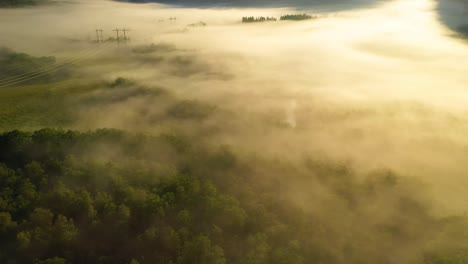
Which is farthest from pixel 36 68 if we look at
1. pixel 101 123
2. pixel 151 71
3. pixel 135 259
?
pixel 135 259

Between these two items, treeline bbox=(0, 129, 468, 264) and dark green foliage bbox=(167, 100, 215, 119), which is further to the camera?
dark green foliage bbox=(167, 100, 215, 119)

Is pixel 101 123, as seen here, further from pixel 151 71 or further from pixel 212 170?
pixel 151 71

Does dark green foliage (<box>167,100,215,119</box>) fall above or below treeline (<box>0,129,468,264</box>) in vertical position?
above

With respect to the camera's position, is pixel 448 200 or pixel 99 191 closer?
pixel 99 191

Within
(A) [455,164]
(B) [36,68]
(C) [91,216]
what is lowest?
(A) [455,164]

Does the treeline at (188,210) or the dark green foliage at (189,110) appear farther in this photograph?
the dark green foliage at (189,110)

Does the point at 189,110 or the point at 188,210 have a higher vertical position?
the point at 189,110

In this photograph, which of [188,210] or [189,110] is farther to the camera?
[189,110]

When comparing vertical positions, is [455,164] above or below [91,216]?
below
